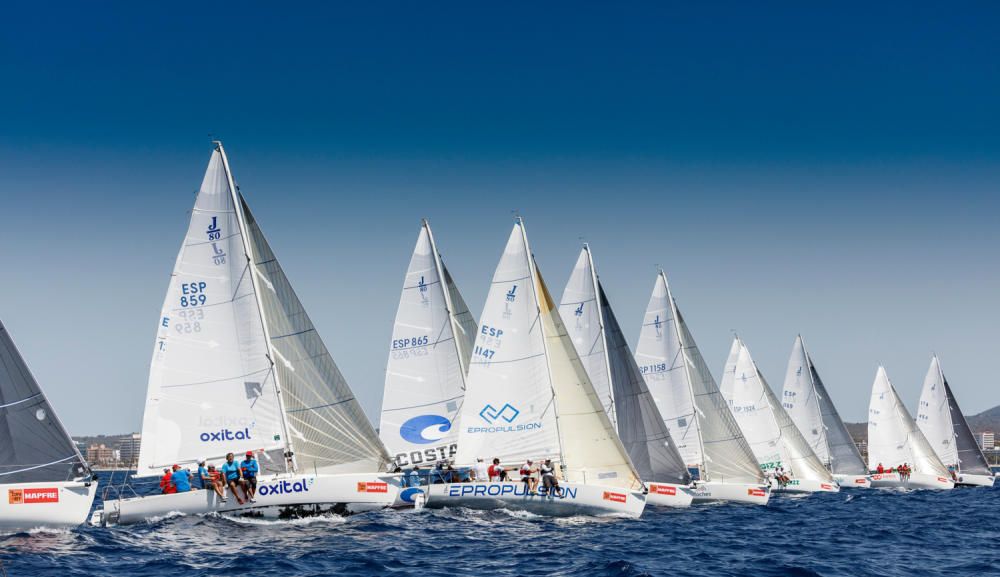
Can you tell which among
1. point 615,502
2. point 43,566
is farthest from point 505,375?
point 43,566

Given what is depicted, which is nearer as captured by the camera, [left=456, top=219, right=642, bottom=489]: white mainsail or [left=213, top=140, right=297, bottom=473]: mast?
[left=213, top=140, right=297, bottom=473]: mast

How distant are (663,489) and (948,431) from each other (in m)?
40.3

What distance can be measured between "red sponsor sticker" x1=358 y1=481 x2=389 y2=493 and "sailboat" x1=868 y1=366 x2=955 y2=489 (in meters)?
44.8

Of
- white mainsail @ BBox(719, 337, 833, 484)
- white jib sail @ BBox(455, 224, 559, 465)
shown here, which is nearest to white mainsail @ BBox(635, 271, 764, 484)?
white mainsail @ BBox(719, 337, 833, 484)

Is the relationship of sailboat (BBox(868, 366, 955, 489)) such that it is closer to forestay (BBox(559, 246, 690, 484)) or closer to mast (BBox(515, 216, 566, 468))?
forestay (BBox(559, 246, 690, 484))

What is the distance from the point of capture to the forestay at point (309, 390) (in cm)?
3038

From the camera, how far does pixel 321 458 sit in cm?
3034

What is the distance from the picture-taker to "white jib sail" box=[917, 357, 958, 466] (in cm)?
6862

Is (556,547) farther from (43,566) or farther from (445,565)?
(43,566)

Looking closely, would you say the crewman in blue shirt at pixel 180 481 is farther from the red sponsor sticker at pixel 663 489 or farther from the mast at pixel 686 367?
the mast at pixel 686 367

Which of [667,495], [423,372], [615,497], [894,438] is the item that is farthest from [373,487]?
[894,438]

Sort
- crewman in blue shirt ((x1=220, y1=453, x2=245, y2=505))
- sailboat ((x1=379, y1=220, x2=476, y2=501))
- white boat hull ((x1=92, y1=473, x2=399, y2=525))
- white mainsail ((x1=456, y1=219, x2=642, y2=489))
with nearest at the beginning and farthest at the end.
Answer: crewman in blue shirt ((x1=220, y1=453, x2=245, y2=505)) → white boat hull ((x1=92, y1=473, x2=399, y2=525)) → white mainsail ((x1=456, y1=219, x2=642, y2=489)) → sailboat ((x1=379, y1=220, x2=476, y2=501))

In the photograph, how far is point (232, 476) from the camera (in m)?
27.2

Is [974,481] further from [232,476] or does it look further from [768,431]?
[232,476]
